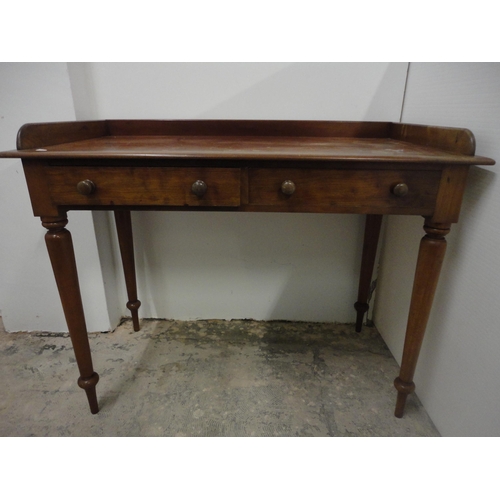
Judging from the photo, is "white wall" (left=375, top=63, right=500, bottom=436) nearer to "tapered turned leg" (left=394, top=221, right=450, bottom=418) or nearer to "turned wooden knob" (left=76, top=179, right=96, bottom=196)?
"tapered turned leg" (left=394, top=221, right=450, bottom=418)

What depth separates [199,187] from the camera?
784 millimetres

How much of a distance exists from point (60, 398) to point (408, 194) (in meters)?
1.25

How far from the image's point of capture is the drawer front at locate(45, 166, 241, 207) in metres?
0.79

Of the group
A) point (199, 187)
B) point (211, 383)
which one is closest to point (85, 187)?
point (199, 187)

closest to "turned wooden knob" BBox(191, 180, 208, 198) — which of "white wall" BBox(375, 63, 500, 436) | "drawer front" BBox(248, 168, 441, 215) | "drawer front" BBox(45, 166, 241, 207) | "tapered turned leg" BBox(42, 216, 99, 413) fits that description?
"drawer front" BBox(45, 166, 241, 207)

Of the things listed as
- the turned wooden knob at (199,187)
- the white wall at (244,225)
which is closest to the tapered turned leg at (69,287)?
the turned wooden knob at (199,187)

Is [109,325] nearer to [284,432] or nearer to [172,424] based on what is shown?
[172,424]

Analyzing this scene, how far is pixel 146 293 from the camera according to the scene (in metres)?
1.53

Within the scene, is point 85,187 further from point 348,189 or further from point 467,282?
point 467,282

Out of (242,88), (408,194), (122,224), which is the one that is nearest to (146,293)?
(122,224)

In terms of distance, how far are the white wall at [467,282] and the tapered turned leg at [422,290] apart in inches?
3.7

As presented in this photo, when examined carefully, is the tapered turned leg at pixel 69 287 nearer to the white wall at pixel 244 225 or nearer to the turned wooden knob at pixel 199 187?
the turned wooden knob at pixel 199 187

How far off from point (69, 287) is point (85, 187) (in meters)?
0.30

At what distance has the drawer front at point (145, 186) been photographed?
31.1 inches
